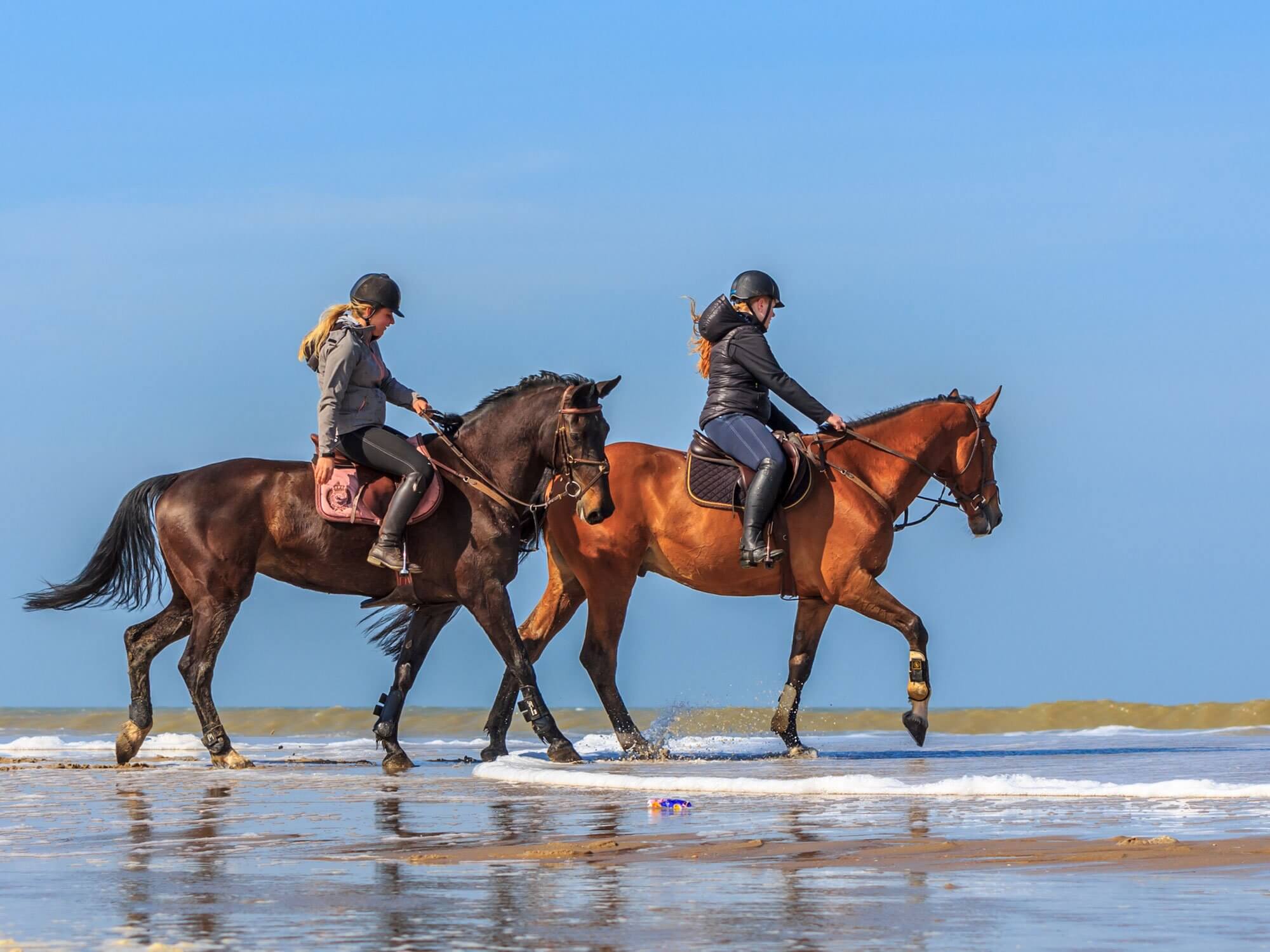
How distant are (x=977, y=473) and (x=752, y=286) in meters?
2.31

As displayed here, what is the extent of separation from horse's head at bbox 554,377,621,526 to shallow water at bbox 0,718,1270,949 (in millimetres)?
1676

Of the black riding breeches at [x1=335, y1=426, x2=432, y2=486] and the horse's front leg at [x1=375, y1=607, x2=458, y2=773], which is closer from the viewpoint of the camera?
the black riding breeches at [x1=335, y1=426, x2=432, y2=486]

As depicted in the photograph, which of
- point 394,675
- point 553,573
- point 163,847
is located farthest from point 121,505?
point 163,847

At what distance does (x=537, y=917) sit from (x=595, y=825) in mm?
2377

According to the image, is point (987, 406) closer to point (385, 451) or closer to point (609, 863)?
point (385, 451)

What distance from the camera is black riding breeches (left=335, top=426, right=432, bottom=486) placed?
10.9 meters

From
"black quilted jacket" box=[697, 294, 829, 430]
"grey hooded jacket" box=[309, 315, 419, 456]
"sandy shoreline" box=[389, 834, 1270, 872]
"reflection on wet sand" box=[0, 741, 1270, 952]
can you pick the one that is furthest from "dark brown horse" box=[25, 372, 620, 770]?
"sandy shoreline" box=[389, 834, 1270, 872]

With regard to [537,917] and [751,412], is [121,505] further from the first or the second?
[537,917]

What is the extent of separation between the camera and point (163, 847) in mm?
6465

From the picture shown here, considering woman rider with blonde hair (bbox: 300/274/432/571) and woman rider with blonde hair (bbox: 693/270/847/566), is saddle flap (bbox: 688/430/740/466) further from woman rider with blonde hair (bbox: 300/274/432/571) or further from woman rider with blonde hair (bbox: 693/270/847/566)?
woman rider with blonde hair (bbox: 300/274/432/571)

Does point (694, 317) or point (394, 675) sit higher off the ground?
point (694, 317)

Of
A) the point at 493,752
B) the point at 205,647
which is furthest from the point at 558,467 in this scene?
the point at 205,647

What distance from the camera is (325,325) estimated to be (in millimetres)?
11109

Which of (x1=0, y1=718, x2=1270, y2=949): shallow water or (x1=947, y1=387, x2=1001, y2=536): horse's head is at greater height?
(x1=947, y1=387, x2=1001, y2=536): horse's head
